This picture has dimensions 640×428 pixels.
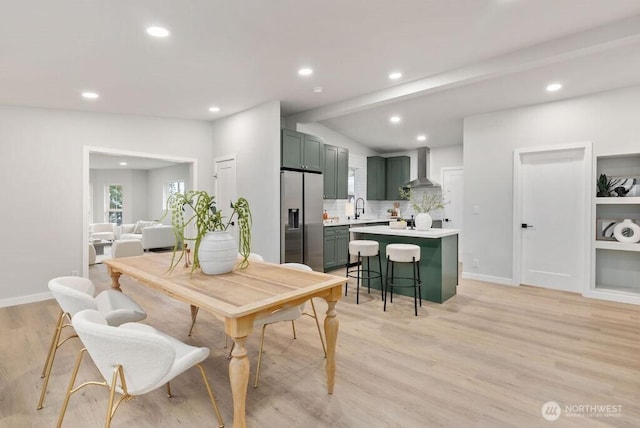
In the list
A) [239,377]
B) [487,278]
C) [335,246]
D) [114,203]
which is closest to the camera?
[239,377]

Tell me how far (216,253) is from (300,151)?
3359mm

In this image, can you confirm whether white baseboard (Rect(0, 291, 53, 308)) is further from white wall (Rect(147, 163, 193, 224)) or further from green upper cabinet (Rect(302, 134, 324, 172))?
white wall (Rect(147, 163, 193, 224))

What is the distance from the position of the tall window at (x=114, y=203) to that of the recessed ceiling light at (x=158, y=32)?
10677mm

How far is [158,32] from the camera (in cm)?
265

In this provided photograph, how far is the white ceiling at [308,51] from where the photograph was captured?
2.45 meters

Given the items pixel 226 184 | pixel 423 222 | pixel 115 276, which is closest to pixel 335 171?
pixel 226 184

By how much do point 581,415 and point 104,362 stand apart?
2.59 meters

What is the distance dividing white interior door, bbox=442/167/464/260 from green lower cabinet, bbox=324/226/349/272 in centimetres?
264

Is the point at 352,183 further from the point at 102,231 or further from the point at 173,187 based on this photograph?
the point at 102,231

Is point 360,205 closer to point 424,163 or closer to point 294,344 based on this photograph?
point 424,163

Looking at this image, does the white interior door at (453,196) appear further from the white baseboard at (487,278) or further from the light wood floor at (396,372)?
the light wood floor at (396,372)

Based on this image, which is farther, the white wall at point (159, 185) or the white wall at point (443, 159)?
the white wall at point (159, 185)

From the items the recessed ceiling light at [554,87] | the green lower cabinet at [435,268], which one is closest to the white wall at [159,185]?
the green lower cabinet at [435,268]

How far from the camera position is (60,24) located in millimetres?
2441
